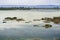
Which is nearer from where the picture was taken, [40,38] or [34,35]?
[40,38]

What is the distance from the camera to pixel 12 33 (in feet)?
73.8

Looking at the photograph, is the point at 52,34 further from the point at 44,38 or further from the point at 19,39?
the point at 19,39

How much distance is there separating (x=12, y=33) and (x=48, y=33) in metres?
4.04

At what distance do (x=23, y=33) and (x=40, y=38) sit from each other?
3334mm

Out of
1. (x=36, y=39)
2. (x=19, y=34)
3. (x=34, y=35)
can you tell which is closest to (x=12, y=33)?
(x=19, y=34)

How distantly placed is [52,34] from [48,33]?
0.65 meters

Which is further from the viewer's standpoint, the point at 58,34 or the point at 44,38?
the point at 58,34

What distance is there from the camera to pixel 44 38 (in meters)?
19.7

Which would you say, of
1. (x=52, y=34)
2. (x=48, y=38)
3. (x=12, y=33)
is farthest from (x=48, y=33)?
(x=12, y=33)

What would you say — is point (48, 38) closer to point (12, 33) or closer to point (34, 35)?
point (34, 35)

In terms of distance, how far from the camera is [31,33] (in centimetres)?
2241

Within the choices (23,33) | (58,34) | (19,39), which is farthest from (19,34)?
(58,34)

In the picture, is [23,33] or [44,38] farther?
[23,33]

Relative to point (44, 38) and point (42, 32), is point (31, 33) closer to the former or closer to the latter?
point (42, 32)
